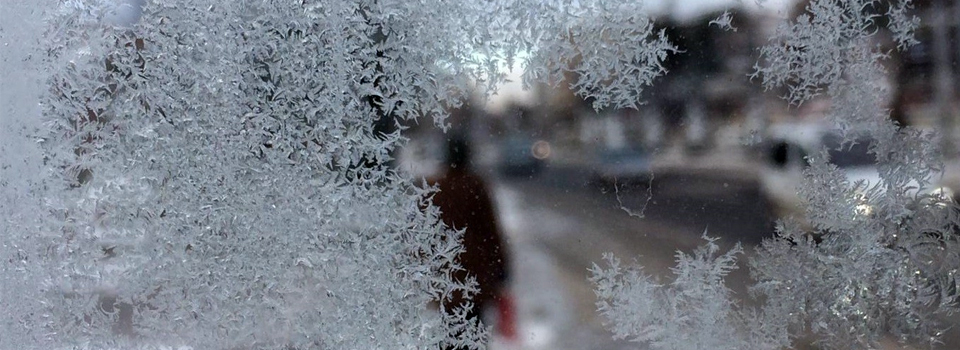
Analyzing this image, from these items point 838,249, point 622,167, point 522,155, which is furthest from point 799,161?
point 522,155

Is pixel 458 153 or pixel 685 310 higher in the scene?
pixel 458 153

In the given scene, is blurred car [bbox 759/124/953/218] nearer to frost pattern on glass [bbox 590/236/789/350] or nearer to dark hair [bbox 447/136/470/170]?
Result: frost pattern on glass [bbox 590/236/789/350]

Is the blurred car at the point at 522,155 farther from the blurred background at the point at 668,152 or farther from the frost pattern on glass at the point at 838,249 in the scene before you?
the frost pattern on glass at the point at 838,249

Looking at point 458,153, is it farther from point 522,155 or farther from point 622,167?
point 622,167

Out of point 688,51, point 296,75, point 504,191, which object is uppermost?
point 688,51

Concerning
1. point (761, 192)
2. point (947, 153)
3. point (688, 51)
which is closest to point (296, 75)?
point (688, 51)

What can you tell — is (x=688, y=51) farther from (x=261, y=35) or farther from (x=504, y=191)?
(x=261, y=35)

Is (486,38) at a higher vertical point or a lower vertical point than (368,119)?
higher
